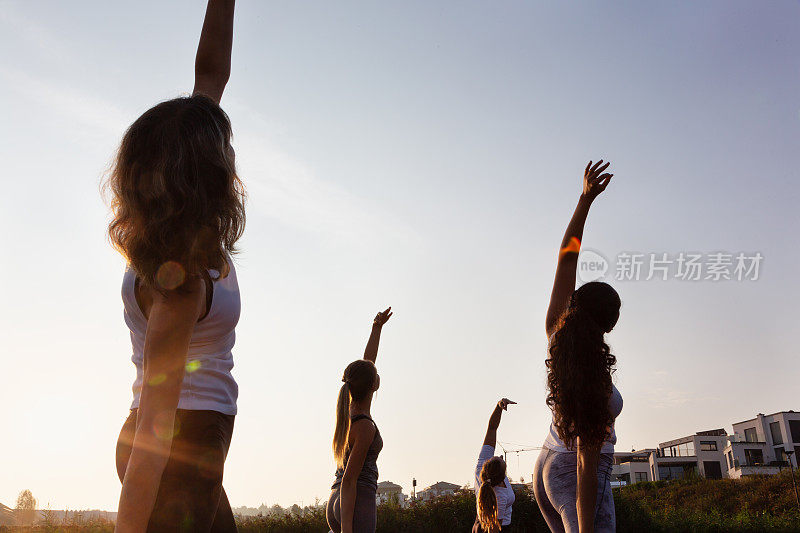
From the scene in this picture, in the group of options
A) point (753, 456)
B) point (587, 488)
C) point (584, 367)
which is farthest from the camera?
point (753, 456)

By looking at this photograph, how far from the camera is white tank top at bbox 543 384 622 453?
3.19 metres

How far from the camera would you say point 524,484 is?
1847 cm

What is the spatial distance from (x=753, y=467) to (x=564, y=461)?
78.2 m

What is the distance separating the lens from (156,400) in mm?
1587

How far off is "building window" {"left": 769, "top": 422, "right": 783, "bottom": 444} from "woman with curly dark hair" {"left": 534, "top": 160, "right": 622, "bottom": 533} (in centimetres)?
9035

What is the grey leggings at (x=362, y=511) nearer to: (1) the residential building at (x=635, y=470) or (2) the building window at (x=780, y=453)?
(2) the building window at (x=780, y=453)


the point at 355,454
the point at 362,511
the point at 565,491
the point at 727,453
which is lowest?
the point at 362,511

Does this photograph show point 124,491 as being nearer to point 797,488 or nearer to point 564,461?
point 564,461

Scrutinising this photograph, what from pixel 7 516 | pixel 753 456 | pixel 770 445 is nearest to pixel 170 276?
pixel 7 516

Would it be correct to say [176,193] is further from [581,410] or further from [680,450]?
[680,450]

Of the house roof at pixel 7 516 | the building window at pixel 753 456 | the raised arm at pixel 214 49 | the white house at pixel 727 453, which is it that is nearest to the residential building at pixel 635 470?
the white house at pixel 727 453

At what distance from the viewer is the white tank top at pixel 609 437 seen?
3.19m

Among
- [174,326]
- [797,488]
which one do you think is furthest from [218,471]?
[797,488]

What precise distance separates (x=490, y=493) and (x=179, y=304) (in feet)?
22.8
